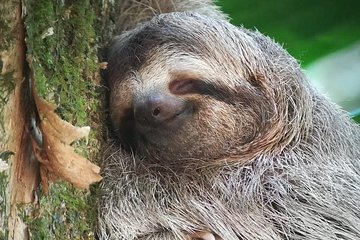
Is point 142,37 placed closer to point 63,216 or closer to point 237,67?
point 237,67

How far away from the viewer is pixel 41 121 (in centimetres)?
204

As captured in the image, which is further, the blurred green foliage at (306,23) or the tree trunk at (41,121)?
the blurred green foliage at (306,23)

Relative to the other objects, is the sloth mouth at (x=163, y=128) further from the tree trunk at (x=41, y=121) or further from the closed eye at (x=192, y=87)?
the tree trunk at (x=41, y=121)

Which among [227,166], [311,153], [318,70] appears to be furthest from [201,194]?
[318,70]

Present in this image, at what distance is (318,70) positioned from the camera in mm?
3391

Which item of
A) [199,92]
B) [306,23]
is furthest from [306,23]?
[199,92]

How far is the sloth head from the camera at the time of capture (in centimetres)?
261

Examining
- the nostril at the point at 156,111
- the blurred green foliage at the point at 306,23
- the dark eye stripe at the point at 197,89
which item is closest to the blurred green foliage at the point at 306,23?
the blurred green foliage at the point at 306,23

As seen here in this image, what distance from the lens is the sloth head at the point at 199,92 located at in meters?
2.61

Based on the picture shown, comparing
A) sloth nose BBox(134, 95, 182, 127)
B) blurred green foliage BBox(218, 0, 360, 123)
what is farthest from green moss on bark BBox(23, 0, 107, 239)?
blurred green foliage BBox(218, 0, 360, 123)

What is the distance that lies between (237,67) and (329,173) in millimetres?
733

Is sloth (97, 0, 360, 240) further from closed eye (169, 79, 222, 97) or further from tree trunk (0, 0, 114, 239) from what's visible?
tree trunk (0, 0, 114, 239)

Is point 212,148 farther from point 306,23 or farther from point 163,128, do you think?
point 306,23

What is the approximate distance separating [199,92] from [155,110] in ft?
0.98
